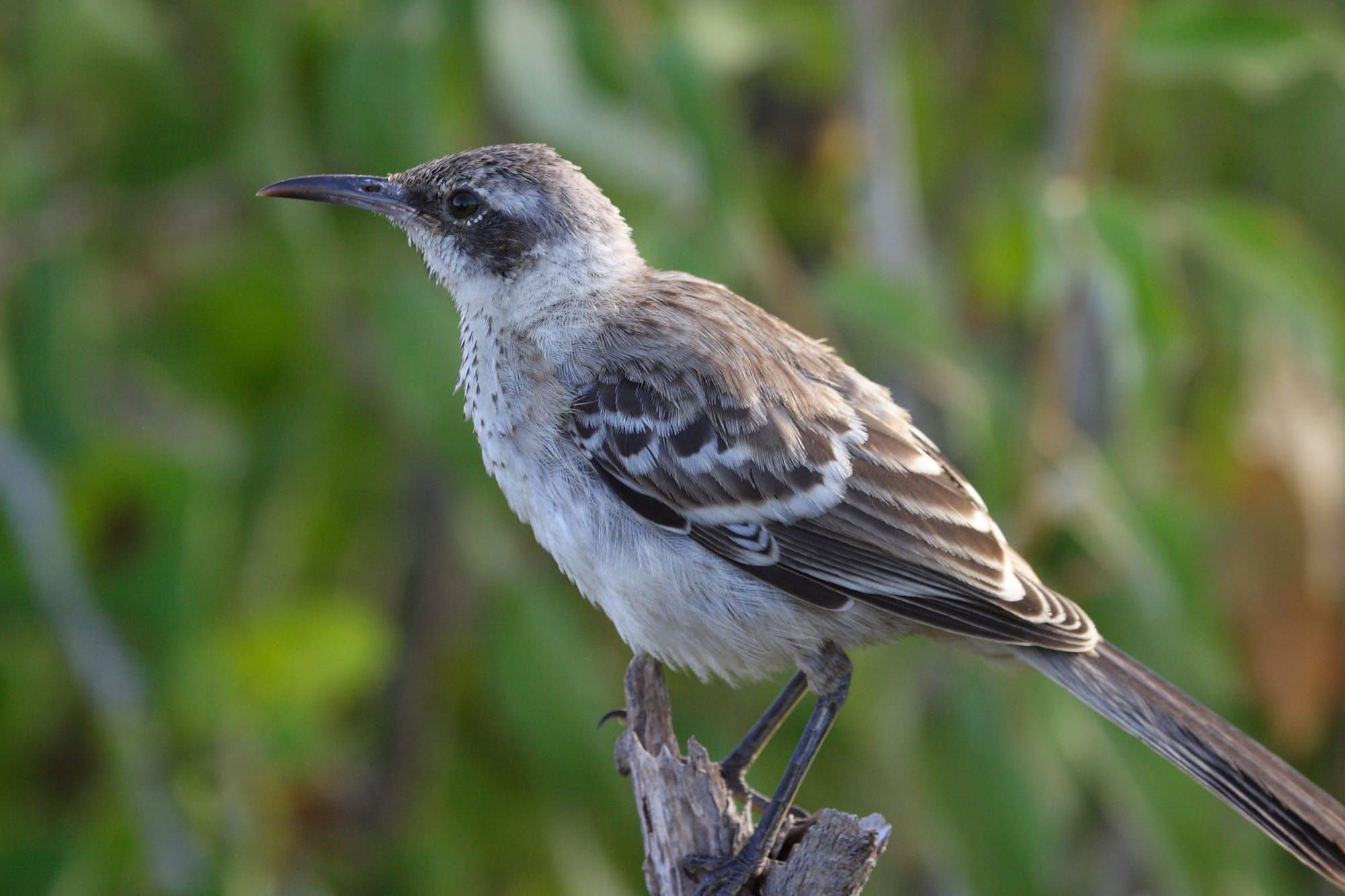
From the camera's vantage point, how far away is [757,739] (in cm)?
340

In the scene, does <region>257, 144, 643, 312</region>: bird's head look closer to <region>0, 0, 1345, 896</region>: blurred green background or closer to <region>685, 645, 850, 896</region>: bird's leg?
<region>0, 0, 1345, 896</region>: blurred green background

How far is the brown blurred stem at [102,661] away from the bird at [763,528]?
179cm

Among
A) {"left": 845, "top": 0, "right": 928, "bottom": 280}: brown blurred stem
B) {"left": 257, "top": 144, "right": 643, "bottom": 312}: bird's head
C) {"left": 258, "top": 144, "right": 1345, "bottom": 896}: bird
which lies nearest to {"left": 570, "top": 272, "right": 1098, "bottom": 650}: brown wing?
{"left": 258, "top": 144, "right": 1345, "bottom": 896}: bird

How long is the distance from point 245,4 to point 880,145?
201 cm

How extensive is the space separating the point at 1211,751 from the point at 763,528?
39.6 inches

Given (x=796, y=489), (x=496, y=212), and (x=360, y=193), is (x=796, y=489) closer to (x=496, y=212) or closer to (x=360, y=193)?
(x=496, y=212)

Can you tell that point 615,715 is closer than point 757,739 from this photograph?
No

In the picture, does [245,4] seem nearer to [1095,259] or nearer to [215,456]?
[215,456]

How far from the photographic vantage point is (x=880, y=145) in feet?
15.0

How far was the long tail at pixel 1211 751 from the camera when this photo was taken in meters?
2.79

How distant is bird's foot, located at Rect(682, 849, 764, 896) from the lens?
112 inches

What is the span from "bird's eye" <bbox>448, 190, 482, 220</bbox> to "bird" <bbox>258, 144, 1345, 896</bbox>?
0.28m

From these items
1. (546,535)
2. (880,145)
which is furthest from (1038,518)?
(546,535)

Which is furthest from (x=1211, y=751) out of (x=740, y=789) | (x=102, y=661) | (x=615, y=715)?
(x=102, y=661)
